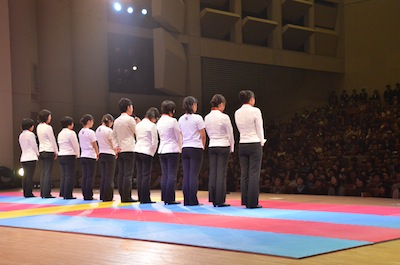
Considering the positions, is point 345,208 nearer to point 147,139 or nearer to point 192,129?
point 192,129

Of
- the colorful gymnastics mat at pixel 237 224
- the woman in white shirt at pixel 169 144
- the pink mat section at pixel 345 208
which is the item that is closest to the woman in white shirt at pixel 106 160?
the colorful gymnastics mat at pixel 237 224

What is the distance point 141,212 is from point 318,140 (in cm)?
1089

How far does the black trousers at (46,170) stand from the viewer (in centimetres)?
1068

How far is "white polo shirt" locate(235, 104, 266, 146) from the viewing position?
740 cm

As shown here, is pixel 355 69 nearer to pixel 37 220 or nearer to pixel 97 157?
pixel 97 157

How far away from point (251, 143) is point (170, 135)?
5.02ft

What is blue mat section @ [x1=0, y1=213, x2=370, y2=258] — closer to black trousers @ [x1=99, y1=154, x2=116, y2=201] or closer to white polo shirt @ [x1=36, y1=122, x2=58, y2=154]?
black trousers @ [x1=99, y1=154, x2=116, y2=201]

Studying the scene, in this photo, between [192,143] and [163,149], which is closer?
[192,143]

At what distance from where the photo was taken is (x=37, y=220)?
6695 millimetres

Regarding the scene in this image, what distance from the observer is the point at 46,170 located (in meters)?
10.7

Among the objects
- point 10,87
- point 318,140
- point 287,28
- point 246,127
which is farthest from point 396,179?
point 287,28

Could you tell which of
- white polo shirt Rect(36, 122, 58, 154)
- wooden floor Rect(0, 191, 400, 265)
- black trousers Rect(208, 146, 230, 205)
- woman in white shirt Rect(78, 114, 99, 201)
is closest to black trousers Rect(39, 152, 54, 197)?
white polo shirt Rect(36, 122, 58, 154)

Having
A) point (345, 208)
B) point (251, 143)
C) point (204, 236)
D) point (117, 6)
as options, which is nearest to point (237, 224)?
point (204, 236)

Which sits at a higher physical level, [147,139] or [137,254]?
[147,139]
